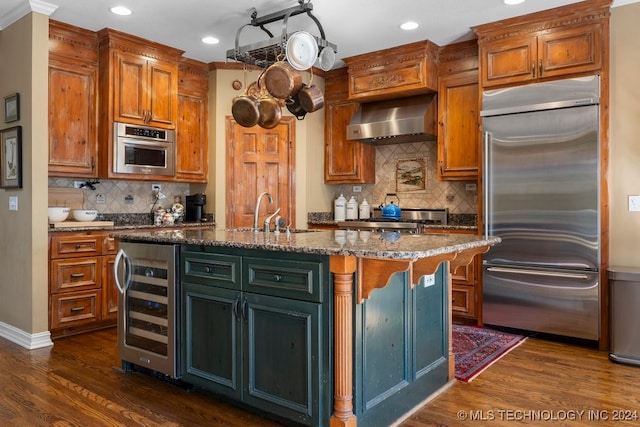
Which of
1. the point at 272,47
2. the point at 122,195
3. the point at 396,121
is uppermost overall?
the point at 272,47

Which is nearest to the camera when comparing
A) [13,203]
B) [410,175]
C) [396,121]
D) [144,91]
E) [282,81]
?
[282,81]

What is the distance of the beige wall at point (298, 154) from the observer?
5.31 meters

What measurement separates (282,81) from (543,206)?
231cm

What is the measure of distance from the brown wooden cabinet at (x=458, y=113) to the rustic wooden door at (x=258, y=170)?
167 cm

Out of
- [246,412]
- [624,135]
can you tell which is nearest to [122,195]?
[246,412]

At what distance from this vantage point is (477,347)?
3688mm

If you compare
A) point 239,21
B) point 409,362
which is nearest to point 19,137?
point 239,21

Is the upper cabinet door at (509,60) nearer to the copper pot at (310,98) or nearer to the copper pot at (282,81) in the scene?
the copper pot at (310,98)

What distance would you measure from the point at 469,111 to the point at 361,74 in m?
1.21

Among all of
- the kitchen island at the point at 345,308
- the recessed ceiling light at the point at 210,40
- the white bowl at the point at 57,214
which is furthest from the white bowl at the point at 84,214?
the kitchen island at the point at 345,308

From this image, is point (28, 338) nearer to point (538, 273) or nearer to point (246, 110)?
point (246, 110)

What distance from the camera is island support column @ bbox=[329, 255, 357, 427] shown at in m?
2.12

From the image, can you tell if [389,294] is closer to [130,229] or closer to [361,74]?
[130,229]

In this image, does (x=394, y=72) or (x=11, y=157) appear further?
(x=394, y=72)
